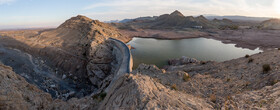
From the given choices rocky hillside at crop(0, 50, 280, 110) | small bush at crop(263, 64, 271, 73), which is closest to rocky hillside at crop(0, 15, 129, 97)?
rocky hillside at crop(0, 50, 280, 110)

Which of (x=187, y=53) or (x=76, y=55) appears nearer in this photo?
(x=76, y=55)

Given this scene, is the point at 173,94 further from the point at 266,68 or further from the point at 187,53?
the point at 187,53

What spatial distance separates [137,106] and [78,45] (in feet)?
71.8

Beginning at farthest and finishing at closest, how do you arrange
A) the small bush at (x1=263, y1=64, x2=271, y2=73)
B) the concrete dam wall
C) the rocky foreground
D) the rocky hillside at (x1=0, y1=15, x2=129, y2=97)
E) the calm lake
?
the calm lake, the rocky hillside at (x1=0, y1=15, x2=129, y2=97), the concrete dam wall, the small bush at (x1=263, y1=64, x2=271, y2=73), the rocky foreground

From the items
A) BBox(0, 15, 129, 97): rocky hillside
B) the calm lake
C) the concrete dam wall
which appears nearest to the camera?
the concrete dam wall

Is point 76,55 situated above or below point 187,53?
above

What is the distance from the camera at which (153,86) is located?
553cm

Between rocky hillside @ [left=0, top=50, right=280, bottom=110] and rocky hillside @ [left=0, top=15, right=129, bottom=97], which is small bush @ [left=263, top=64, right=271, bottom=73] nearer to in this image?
rocky hillside @ [left=0, top=50, right=280, bottom=110]

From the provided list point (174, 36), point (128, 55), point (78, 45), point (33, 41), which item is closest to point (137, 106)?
point (128, 55)

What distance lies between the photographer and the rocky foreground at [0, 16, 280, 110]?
4.82 m

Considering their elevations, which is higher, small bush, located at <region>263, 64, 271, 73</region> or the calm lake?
small bush, located at <region>263, 64, 271, 73</region>

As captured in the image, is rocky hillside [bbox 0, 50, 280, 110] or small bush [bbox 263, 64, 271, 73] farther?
small bush [bbox 263, 64, 271, 73]

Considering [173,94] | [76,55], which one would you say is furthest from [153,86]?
[76,55]

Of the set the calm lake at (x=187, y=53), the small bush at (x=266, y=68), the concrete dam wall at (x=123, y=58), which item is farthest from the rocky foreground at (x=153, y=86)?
the calm lake at (x=187, y=53)
